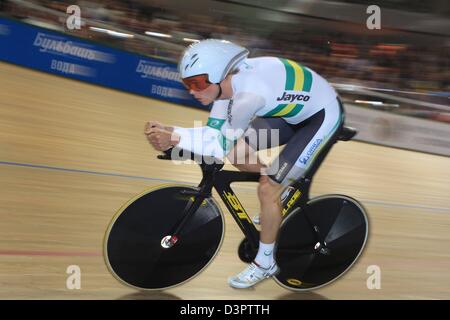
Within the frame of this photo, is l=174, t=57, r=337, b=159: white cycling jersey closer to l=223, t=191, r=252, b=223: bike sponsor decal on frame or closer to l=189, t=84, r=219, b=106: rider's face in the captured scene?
l=189, t=84, r=219, b=106: rider's face

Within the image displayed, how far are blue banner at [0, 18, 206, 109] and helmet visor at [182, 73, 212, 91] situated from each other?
536 cm

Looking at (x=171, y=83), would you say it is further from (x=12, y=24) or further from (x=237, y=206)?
(x=237, y=206)

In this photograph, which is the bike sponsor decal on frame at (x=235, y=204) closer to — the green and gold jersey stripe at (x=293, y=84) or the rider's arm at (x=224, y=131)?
the rider's arm at (x=224, y=131)

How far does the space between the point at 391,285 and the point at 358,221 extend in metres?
0.61

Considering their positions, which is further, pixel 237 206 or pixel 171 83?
pixel 171 83

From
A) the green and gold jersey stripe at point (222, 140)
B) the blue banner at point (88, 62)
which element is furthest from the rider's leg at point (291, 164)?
the blue banner at point (88, 62)

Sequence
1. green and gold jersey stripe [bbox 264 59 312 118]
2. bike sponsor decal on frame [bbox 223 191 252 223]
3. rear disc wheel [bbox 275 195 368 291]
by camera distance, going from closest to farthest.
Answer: green and gold jersey stripe [bbox 264 59 312 118], bike sponsor decal on frame [bbox 223 191 252 223], rear disc wheel [bbox 275 195 368 291]

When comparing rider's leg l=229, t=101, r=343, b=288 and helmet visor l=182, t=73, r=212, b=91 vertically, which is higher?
helmet visor l=182, t=73, r=212, b=91

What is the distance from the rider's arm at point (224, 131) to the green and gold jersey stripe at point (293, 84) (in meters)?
0.16

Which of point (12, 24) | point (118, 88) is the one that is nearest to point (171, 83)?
point (118, 88)

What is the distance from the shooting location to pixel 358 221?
2.91 m

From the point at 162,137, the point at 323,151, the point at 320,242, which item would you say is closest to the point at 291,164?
the point at 323,151

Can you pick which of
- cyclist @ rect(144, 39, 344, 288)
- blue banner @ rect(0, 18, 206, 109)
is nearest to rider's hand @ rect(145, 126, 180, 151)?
cyclist @ rect(144, 39, 344, 288)

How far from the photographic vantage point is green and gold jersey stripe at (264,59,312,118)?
2436 mm
